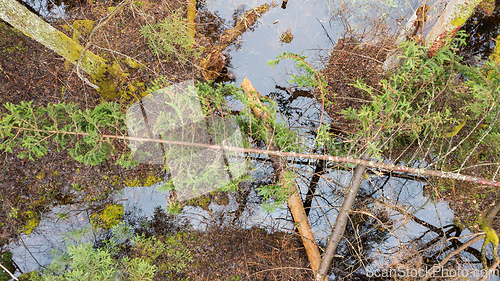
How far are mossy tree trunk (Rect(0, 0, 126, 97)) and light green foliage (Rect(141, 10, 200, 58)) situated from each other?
37.2 inches

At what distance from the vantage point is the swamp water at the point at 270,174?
500cm

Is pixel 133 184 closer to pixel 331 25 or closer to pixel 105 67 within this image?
pixel 105 67

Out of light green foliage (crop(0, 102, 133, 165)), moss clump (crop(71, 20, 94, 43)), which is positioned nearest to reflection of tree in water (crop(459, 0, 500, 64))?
light green foliage (crop(0, 102, 133, 165))

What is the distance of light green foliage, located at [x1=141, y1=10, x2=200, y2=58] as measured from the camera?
187 inches

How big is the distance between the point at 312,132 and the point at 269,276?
309 centimetres

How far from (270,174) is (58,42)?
435 cm

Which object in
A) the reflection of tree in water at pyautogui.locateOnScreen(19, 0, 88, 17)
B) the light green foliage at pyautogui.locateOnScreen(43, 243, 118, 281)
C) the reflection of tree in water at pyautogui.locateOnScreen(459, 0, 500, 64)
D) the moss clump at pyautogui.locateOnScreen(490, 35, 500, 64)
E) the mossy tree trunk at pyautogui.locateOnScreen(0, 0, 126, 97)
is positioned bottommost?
the light green foliage at pyautogui.locateOnScreen(43, 243, 118, 281)

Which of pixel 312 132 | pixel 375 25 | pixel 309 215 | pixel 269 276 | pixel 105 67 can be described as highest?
pixel 375 25

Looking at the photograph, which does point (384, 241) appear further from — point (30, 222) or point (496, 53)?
point (30, 222)

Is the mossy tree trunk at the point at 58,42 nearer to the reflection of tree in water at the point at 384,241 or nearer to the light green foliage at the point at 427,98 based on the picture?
the light green foliage at the point at 427,98

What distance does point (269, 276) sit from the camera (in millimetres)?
4793

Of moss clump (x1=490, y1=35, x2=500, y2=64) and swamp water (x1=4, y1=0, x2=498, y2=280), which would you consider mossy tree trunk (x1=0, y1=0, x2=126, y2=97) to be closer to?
swamp water (x1=4, y1=0, x2=498, y2=280)

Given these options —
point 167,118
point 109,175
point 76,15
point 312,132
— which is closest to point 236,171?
point 167,118

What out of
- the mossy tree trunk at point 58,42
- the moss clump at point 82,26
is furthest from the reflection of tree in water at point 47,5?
the mossy tree trunk at point 58,42
